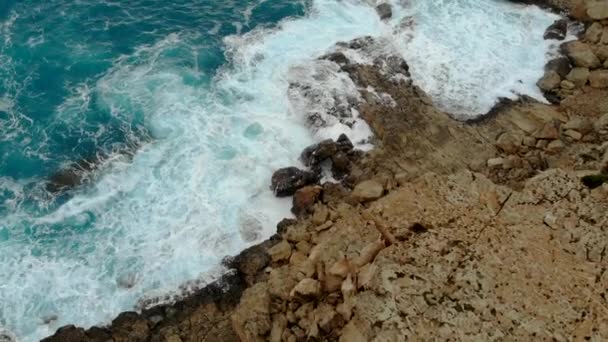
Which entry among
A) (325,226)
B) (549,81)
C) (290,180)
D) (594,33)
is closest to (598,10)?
(594,33)

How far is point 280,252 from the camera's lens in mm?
27312

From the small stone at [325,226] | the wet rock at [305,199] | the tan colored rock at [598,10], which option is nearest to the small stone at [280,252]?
the small stone at [325,226]

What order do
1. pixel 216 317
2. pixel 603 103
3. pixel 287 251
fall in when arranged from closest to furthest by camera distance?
pixel 216 317 < pixel 287 251 < pixel 603 103

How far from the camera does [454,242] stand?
22.5 m

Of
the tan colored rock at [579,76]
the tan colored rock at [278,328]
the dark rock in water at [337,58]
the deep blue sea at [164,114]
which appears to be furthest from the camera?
the dark rock in water at [337,58]

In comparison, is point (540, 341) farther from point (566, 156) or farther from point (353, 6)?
point (353, 6)

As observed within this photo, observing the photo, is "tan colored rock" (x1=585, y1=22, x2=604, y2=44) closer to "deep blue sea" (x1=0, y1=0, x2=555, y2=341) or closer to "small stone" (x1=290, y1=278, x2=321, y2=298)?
"deep blue sea" (x1=0, y1=0, x2=555, y2=341)

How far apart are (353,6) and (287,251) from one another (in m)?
25.0

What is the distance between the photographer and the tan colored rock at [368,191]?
28.3 m

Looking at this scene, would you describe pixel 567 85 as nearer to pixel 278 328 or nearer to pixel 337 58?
pixel 337 58

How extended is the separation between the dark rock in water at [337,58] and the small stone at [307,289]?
1877 centimetres

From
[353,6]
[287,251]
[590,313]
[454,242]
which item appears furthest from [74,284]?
[353,6]

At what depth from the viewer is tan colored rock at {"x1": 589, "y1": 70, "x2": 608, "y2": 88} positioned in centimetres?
3497

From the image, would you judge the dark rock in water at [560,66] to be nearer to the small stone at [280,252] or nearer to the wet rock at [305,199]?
the wet rock at [305,199]
